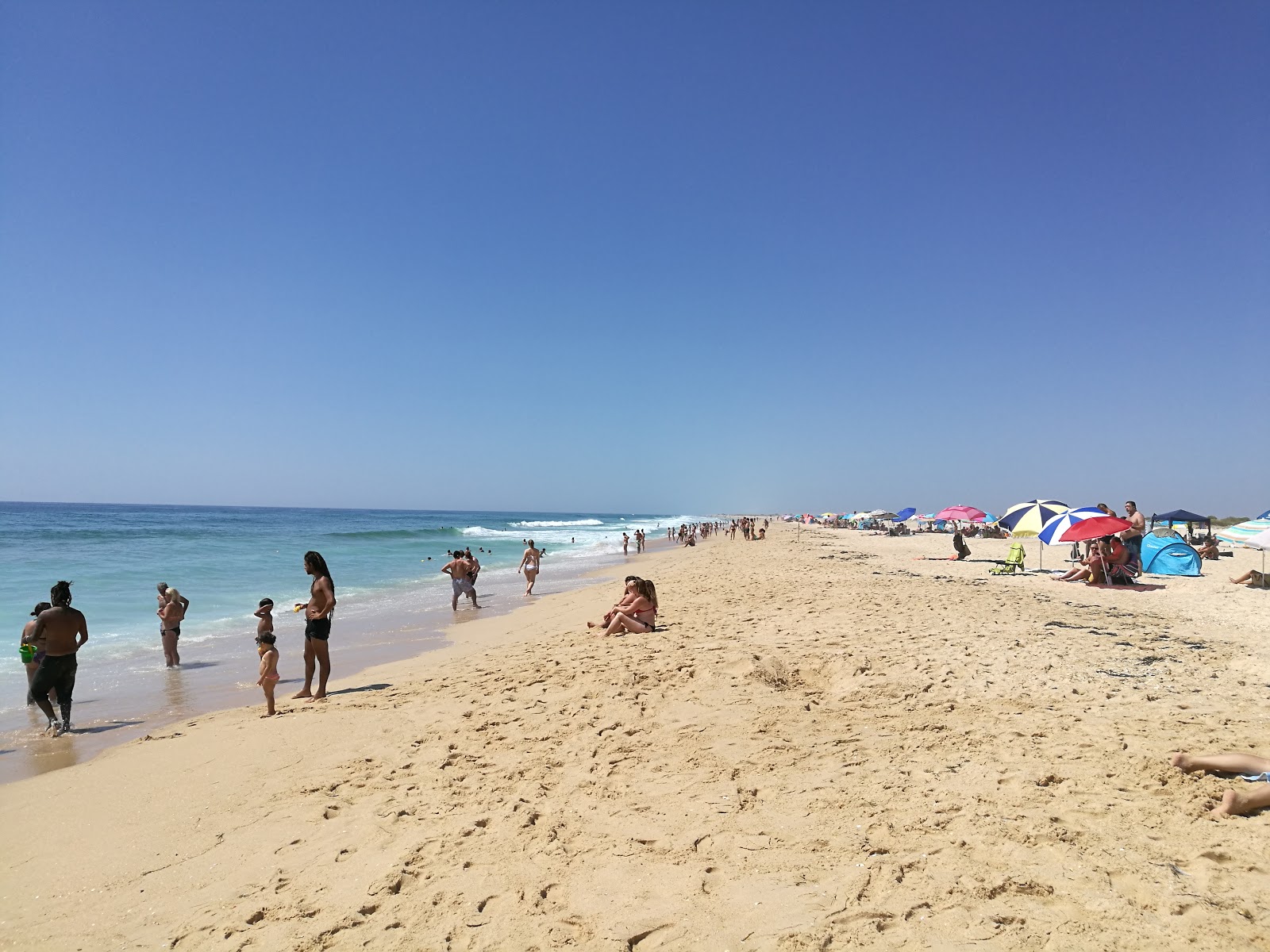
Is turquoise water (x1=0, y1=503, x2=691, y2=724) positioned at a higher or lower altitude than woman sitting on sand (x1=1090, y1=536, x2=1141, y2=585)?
lower

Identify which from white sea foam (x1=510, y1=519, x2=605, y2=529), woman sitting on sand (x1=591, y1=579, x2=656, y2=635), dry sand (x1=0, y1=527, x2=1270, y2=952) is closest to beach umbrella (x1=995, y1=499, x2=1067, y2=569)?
dry sand (x1=0, y1=527, x2=1270, y2=952)

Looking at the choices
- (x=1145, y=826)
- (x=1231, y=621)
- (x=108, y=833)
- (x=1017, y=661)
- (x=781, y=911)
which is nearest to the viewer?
(x=781, y=911)

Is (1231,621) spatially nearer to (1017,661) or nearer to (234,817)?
(1017,661)

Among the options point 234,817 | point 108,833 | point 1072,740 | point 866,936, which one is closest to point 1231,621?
point 1072,740

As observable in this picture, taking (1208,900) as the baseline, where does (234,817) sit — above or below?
below

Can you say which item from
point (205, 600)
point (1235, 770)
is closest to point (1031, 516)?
point (1235, 770)

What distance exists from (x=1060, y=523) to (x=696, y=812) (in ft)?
45.5

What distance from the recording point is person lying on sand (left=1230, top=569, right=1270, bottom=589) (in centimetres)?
1331

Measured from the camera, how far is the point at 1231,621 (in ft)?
32.0

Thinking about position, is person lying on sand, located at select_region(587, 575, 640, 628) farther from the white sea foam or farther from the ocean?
the white sea foam

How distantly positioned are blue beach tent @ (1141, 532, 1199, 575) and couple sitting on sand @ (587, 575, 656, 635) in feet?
43.5

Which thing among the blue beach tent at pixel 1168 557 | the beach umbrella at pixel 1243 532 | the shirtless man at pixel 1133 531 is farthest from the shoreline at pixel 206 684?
the beach umbrella at pixel 1243 532

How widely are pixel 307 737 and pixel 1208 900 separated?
21.3 ft

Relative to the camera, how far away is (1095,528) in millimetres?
13297
